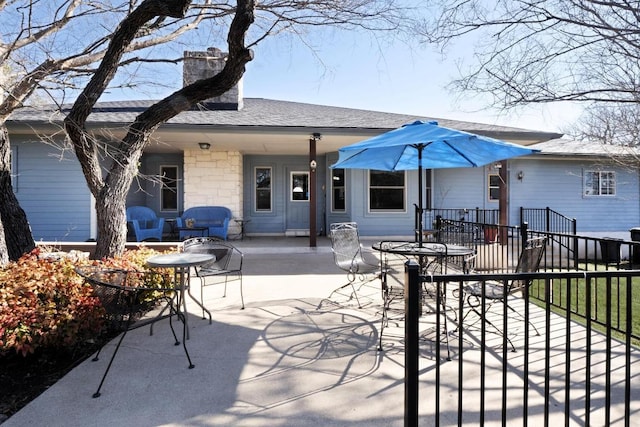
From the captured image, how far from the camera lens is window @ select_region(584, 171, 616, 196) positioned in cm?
1257

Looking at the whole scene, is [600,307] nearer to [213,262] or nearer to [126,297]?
[213,262]

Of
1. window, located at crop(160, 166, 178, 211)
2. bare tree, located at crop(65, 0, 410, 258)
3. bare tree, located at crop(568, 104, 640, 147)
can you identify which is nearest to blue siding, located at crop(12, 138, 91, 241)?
window, located at crop(160, 166, 178, 211)

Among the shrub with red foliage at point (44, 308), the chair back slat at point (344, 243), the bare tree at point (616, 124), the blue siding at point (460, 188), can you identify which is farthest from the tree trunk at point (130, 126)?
the blue siding at point (460, 188)

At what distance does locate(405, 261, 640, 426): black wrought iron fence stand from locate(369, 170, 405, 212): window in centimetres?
719

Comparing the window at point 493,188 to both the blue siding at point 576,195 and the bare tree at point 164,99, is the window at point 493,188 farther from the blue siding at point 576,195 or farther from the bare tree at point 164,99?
the bare tree at point 164,99

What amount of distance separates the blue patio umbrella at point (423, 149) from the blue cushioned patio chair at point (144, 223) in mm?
5879

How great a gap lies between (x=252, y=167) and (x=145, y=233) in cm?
401

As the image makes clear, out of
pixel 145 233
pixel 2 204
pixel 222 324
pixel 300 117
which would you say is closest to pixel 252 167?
pixel 300 117

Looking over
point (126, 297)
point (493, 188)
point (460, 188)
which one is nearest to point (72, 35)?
point (126, 297)

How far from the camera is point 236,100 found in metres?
10.7

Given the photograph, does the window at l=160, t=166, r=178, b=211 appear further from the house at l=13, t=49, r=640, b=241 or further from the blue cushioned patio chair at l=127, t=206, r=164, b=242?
the blue cushioned patio chair at l=127, t=206, r=164, b=242

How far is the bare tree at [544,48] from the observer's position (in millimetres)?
4684

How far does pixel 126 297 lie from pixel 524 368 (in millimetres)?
3650

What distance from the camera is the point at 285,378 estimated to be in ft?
9.04
